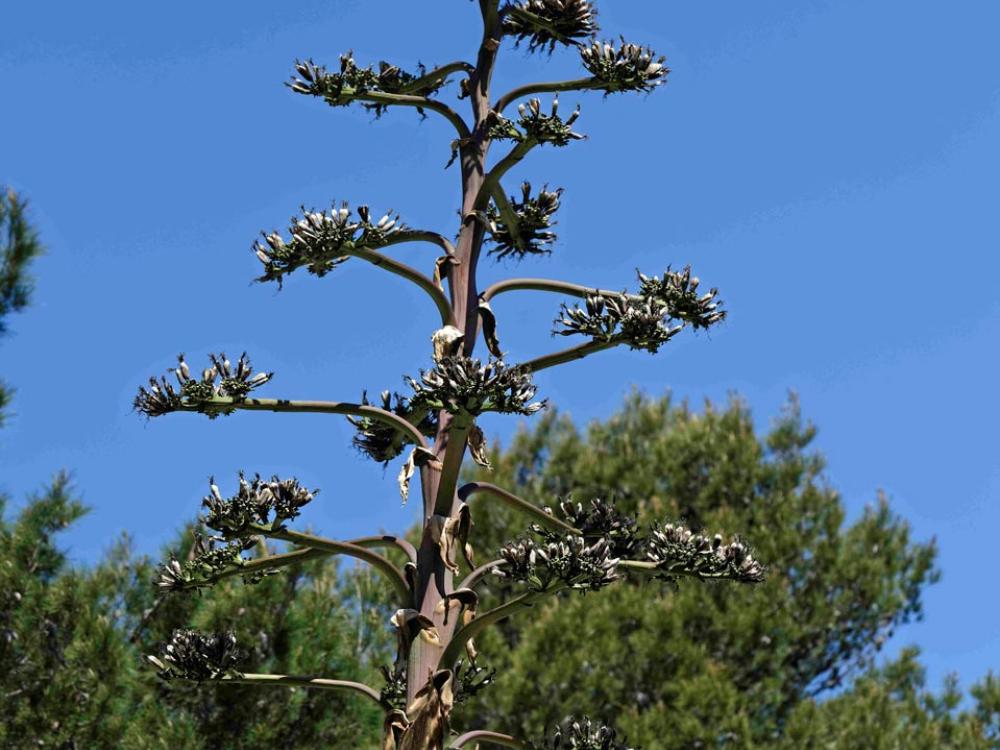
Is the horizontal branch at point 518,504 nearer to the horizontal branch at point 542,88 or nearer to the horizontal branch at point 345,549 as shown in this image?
the horizontal branch at point 345,549

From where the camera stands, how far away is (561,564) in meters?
4.60

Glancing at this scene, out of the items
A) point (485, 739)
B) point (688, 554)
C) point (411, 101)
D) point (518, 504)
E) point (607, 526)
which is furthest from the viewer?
point (411, 101)

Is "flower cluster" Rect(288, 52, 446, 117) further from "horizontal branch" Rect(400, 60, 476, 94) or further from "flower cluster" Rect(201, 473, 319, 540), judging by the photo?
"flower cluster" Rect(201, 473, 319, 540)

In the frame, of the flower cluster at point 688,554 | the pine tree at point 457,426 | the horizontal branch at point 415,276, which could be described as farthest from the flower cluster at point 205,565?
the flower cluster at point 688,554

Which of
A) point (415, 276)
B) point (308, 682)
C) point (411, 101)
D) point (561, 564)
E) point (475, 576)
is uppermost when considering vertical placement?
point (411, 101)

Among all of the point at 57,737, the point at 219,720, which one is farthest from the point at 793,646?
the point at 57,737

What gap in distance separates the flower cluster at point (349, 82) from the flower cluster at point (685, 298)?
1468 mm

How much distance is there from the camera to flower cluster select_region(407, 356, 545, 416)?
185 inches

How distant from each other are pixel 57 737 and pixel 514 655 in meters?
8.19

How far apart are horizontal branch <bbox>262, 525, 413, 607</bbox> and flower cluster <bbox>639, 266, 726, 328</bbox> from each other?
1479 mm

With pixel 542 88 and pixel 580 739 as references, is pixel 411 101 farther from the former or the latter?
pixel 580 739


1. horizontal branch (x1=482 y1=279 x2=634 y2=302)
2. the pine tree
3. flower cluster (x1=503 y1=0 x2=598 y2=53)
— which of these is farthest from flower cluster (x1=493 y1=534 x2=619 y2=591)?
flower cluster (x1=503 y1=0 x2=598 y2=53)

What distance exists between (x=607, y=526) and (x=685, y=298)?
95 centimetres

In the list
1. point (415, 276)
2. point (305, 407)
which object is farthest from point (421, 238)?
Result: point (305, 407)
